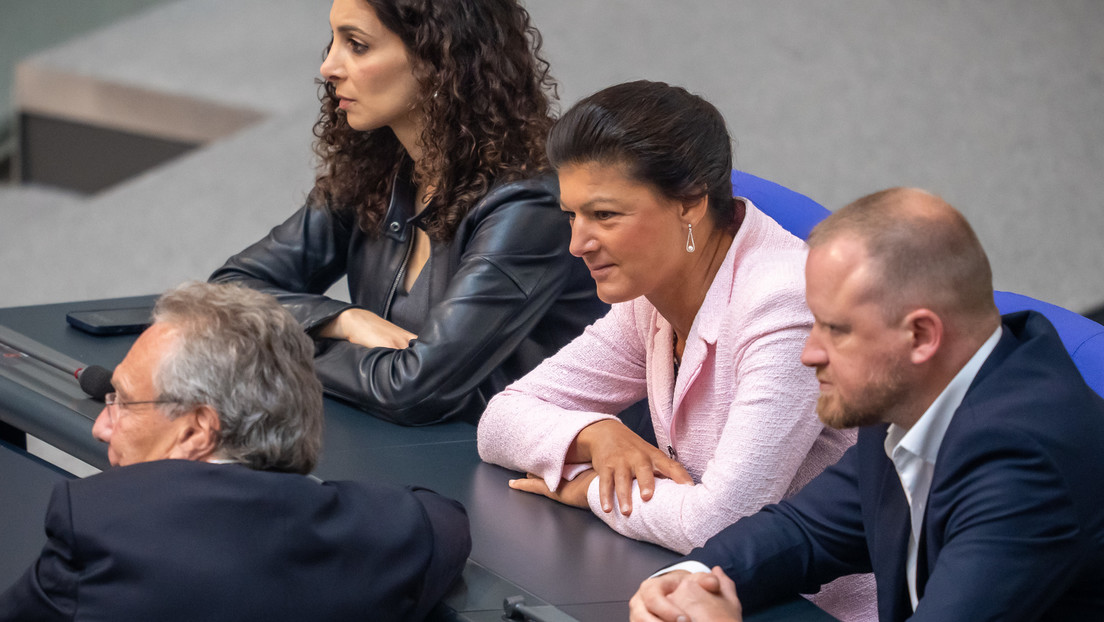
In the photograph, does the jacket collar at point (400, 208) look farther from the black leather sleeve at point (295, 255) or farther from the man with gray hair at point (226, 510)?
the man with gray hair at point (226, 510)

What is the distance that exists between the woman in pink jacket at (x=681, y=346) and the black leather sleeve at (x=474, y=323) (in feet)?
0.71

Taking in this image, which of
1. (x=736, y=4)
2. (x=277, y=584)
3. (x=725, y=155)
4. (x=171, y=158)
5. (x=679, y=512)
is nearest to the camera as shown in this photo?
(x=277, y=584)

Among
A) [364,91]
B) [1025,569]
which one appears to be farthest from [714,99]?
[1025,569]

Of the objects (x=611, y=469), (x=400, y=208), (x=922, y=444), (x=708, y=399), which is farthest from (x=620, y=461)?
(x=400, y=208)

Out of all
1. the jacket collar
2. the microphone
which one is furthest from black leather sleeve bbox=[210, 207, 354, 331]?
the microphone

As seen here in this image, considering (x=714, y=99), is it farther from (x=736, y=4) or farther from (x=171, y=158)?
(x=171, y=158)

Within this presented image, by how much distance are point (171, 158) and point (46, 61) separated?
0.68m

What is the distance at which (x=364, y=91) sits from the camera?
7.51 feet

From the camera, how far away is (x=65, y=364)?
209cm

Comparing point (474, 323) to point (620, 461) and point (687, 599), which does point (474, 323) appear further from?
point (687, 599)

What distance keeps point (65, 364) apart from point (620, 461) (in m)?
0.96

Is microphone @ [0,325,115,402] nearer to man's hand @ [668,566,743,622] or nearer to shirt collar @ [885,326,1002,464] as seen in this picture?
man's hand @ [668,566,743,622]

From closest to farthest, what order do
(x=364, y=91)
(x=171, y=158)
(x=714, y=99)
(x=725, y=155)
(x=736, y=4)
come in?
(x=725, y=155) < (x=364, y=91) < (x=714, y=99) < (x=736, y=4) < (x=171, y=158)

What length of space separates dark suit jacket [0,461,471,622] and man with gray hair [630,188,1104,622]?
313 mm
